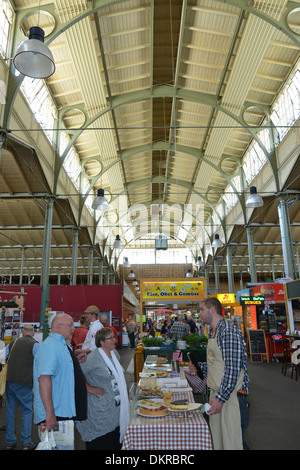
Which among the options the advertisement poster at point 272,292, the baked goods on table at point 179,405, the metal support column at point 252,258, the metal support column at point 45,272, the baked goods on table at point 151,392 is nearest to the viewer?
the baked goods on table at point 179,405

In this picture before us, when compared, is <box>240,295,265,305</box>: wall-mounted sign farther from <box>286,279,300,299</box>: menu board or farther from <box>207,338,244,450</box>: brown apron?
<box>207,338,244,450</box>: brown apron

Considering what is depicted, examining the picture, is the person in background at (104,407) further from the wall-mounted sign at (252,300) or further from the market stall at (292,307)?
the wall-mounted sign at (252,300)

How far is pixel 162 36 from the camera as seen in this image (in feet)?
44.0

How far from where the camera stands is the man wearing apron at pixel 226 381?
277 cm

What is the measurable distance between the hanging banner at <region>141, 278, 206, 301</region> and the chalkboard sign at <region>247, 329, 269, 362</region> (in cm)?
408

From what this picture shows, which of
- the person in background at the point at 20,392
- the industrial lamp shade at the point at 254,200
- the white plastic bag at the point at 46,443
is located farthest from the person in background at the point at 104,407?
the industrial lamp shade at the point at 254,200

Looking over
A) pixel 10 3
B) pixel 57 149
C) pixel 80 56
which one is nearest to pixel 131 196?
pixel 57 149

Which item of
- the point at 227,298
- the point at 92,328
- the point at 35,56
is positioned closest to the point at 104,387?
the point at 92,328

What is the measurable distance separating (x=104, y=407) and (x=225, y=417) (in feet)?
3.50

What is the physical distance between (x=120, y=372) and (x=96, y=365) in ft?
1.07

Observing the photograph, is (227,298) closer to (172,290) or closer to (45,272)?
(172,290)

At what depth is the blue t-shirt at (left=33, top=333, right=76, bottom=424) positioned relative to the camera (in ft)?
9.17

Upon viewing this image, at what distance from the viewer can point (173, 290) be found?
10727mm
